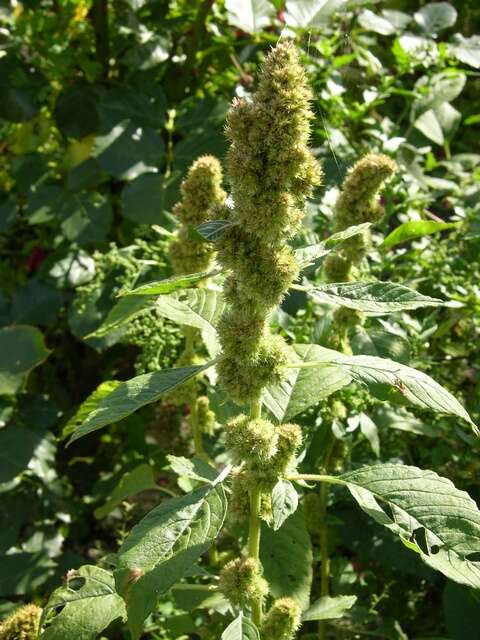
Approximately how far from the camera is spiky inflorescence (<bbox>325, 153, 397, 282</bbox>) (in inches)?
50.3

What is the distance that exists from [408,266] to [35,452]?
3.10ft

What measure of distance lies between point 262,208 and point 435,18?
4.58 feet

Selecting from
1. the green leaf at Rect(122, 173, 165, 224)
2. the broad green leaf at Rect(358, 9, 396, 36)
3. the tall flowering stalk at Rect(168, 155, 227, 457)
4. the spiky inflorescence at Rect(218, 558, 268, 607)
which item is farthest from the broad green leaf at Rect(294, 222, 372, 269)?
the broad green leaf at Rect(358, 9, 396, 36)

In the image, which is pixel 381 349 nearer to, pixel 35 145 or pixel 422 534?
pixel 422 534

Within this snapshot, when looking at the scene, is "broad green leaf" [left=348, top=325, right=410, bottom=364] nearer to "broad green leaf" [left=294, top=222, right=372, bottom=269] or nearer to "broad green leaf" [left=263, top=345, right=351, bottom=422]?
"broad green leaf" [left=263, top=345, right=351, bottom=422]

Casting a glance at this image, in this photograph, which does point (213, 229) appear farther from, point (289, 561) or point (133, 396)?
point (289, 561)

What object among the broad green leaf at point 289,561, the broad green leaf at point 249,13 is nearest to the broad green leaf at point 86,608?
the broad green leaf at point 289,561

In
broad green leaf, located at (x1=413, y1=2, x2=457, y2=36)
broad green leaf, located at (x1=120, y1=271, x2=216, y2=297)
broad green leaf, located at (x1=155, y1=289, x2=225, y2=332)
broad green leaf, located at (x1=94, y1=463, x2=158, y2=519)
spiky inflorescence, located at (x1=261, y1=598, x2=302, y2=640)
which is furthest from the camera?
broad green leaf, located at (x1=413, y1=2, x2=457, y2=36)

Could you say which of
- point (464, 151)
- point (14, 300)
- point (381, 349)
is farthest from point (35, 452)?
point (464, 151)

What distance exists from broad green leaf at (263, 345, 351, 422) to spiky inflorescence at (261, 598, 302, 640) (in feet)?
0.90

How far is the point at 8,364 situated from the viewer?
1699 millimetres

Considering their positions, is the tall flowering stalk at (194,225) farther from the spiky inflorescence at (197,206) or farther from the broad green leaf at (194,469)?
the broad green leaf at (194,469)

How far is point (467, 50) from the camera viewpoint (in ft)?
6.31

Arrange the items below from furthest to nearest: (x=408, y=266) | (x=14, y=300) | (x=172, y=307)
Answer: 1. (x=14, y=300)
2. (x=408, y=266)
3. (x=172, y=307)
